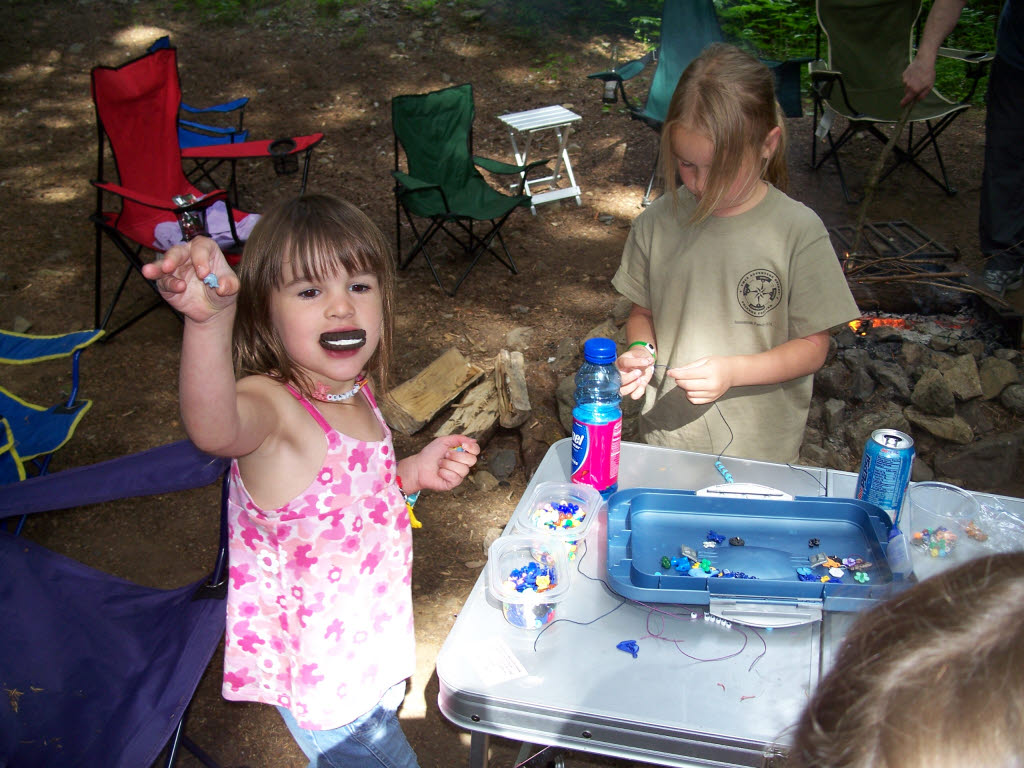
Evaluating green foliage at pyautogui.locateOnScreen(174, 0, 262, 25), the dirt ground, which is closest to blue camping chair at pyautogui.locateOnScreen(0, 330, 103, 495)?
the dirt ground

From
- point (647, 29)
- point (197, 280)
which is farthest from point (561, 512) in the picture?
point (647, 29)

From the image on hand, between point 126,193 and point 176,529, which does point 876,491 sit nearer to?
point 176,529

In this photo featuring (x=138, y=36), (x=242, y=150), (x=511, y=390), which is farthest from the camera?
(x=138, y=36)

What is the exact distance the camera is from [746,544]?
144cm

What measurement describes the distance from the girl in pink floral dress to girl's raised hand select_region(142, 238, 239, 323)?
255mm

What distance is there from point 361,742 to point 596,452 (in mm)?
718

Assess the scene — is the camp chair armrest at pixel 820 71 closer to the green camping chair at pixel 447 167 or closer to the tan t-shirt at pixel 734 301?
the green camping chair at pixel 447 167

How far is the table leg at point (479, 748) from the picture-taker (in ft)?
4.79

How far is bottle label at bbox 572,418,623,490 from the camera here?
5.20 feet

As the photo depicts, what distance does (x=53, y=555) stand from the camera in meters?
2.04

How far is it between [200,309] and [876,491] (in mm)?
1225

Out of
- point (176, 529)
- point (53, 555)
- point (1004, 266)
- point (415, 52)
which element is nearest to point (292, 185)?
point (415, 52)

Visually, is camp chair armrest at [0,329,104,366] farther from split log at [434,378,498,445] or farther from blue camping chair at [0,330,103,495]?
split log at [434,378,498,445]

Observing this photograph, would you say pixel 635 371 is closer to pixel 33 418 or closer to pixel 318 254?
pixel 318 254
